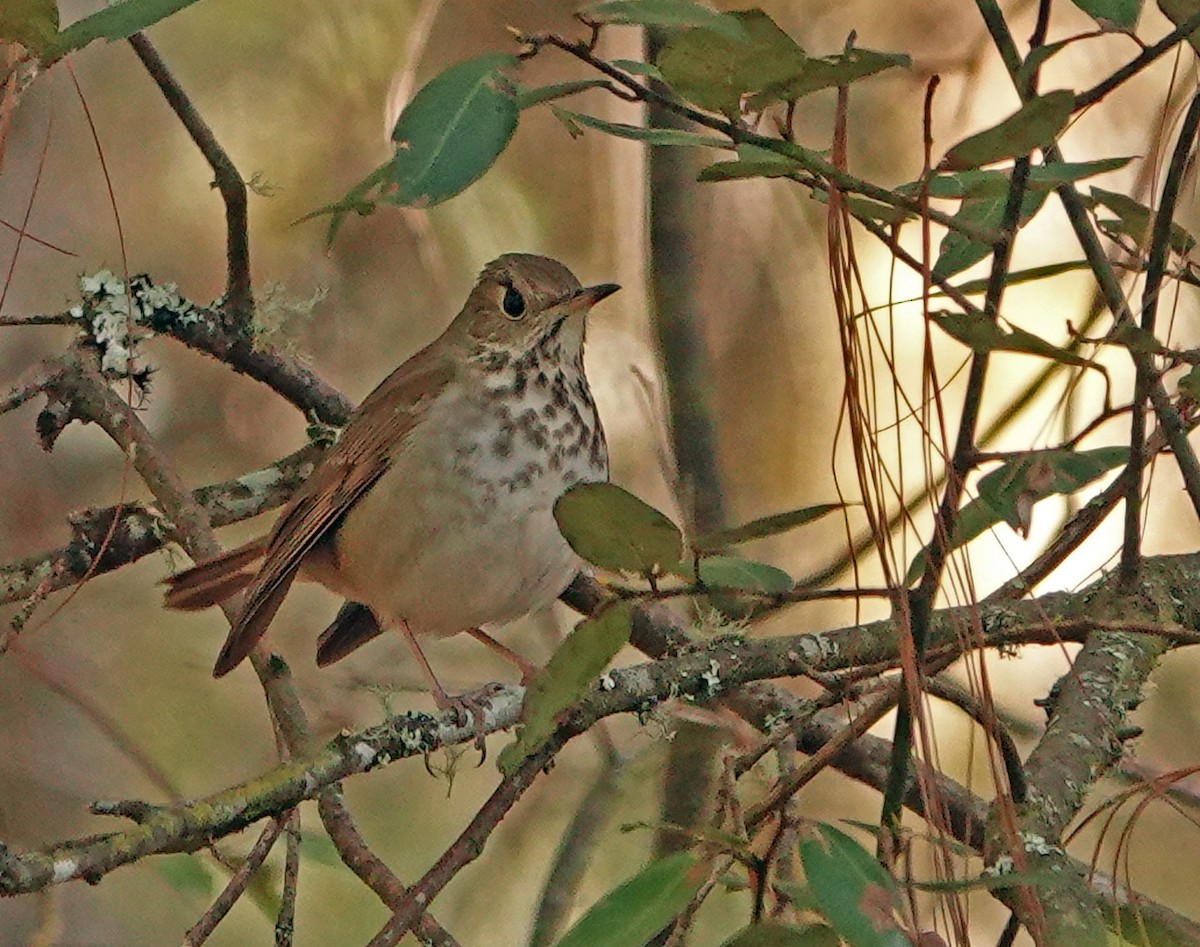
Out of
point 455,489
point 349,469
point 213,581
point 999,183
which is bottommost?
point 999,183

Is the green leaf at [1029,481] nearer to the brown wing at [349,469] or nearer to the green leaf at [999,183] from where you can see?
the green leaf at [999,183]

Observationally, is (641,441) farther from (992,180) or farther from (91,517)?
(992,180)

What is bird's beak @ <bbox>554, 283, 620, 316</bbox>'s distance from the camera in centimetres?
325

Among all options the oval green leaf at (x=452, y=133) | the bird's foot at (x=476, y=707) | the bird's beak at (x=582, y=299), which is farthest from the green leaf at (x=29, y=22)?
the bird's beak at (x=582, y=299)

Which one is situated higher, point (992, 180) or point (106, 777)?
point (106, 777)

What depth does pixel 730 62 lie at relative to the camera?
4.34 ft

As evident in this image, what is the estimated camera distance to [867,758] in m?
2.91

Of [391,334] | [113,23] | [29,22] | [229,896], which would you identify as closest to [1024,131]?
[113,23]

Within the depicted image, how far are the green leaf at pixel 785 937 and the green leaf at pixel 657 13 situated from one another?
76 centimetres

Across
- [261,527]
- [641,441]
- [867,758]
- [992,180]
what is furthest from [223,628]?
[992,180]

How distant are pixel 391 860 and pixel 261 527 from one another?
104 cm

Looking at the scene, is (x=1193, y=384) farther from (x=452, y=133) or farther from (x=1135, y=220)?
(x=452, y=133)

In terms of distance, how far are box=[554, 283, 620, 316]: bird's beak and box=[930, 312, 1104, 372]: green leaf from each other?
73.4 inches

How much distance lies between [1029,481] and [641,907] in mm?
719
